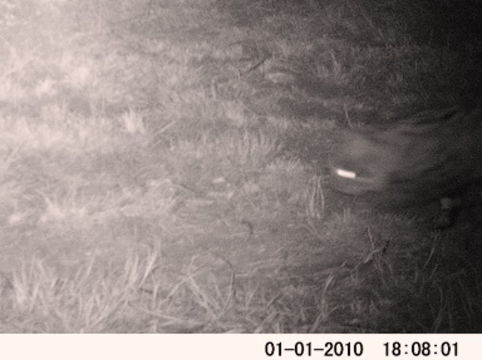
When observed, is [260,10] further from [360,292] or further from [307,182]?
[360,292]

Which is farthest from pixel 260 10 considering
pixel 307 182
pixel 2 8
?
pixel 307 182

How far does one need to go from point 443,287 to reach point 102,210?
1.72m

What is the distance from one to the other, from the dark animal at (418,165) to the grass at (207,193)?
0.42 ft

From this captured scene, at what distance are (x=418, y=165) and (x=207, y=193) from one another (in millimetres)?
1138

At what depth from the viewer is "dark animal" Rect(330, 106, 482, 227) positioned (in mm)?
2650

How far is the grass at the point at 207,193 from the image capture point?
2.24 m

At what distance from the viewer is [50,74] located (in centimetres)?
408
